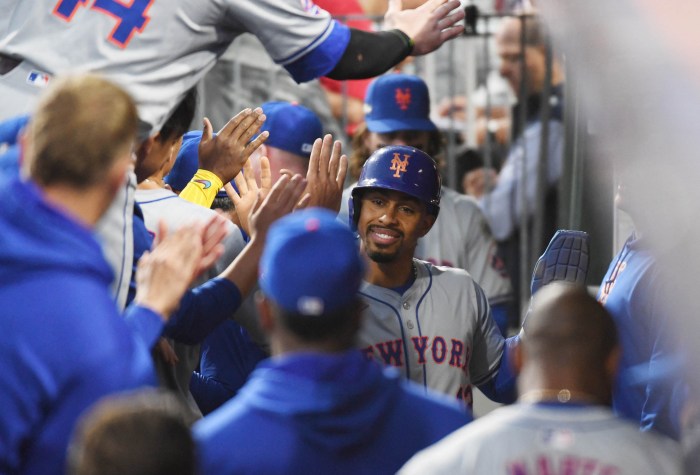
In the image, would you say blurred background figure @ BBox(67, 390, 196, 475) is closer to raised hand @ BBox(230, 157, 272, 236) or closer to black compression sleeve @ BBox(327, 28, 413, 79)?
raised hand @ BBox(230, 157, 272, 236)

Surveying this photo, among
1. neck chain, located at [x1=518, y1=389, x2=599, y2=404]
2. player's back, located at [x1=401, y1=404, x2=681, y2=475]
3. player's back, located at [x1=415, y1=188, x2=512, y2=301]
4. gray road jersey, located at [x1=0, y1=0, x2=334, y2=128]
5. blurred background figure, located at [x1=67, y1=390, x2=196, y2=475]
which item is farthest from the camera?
player's back, located at [x1=415, y1=188, x2=512, y2=301]

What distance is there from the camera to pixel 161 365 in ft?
12.9

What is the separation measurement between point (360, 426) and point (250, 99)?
16.0ft

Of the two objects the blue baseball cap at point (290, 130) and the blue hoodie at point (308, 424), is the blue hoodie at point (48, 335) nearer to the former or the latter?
the blue hoodie at point (308, 424)

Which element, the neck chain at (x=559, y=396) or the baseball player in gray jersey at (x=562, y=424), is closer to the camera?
the baseball player in gray jersey at (x=562, y=424)

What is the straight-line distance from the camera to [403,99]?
6.76m

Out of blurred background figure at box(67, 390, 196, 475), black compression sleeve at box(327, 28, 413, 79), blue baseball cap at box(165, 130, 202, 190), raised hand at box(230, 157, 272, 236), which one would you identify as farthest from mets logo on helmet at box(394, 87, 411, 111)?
blurred background figure at box(67, 390, 196, 475)

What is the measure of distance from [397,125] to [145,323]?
369 centimetres

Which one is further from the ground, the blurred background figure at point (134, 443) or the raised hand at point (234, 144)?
the raised hand at point (234, 144)

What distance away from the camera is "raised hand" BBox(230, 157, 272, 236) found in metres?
4.55

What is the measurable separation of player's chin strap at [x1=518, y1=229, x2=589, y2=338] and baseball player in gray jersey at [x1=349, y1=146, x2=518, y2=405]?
0.63 feet

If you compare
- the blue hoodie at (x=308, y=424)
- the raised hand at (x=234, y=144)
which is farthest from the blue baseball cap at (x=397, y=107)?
the blue hoodie at (x=308, y=424)

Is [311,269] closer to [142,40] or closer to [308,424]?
Result: [308,424]

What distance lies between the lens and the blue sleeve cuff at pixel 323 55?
4406 mm
